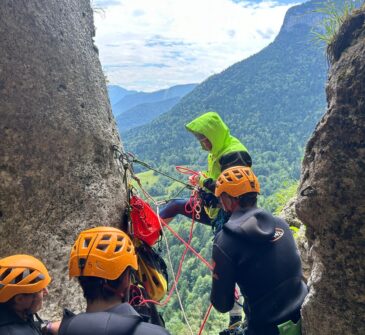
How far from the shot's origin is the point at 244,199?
13.5 ft

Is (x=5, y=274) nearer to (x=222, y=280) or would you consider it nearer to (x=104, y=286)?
(x=104, y=286)

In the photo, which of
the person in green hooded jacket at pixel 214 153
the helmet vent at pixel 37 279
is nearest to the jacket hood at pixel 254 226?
the helmet vent at pixel 37 279

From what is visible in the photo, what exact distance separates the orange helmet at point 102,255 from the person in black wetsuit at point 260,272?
974 millimetres

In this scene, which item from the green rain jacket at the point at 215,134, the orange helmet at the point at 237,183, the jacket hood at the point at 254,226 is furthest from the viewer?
the green rain jacket at the point at 215,134

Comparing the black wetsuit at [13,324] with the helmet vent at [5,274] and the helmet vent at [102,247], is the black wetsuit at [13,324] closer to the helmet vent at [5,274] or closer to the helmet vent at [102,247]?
the helmet vent at [5,274]

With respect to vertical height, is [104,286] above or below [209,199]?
above

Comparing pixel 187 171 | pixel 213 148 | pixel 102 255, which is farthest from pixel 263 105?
pixel 102 255

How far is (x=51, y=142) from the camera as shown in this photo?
15.4ft

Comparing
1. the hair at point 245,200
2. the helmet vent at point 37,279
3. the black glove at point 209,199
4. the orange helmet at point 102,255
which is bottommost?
the black glove at point 209,199

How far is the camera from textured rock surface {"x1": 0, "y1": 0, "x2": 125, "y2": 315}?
4.34 meters

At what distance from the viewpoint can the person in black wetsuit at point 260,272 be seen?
3613 millimetres

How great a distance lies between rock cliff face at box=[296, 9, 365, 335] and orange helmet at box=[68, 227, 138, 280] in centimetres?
145

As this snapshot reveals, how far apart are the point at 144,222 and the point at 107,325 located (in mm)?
2812

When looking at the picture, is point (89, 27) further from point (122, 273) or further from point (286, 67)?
point (286, 67)
